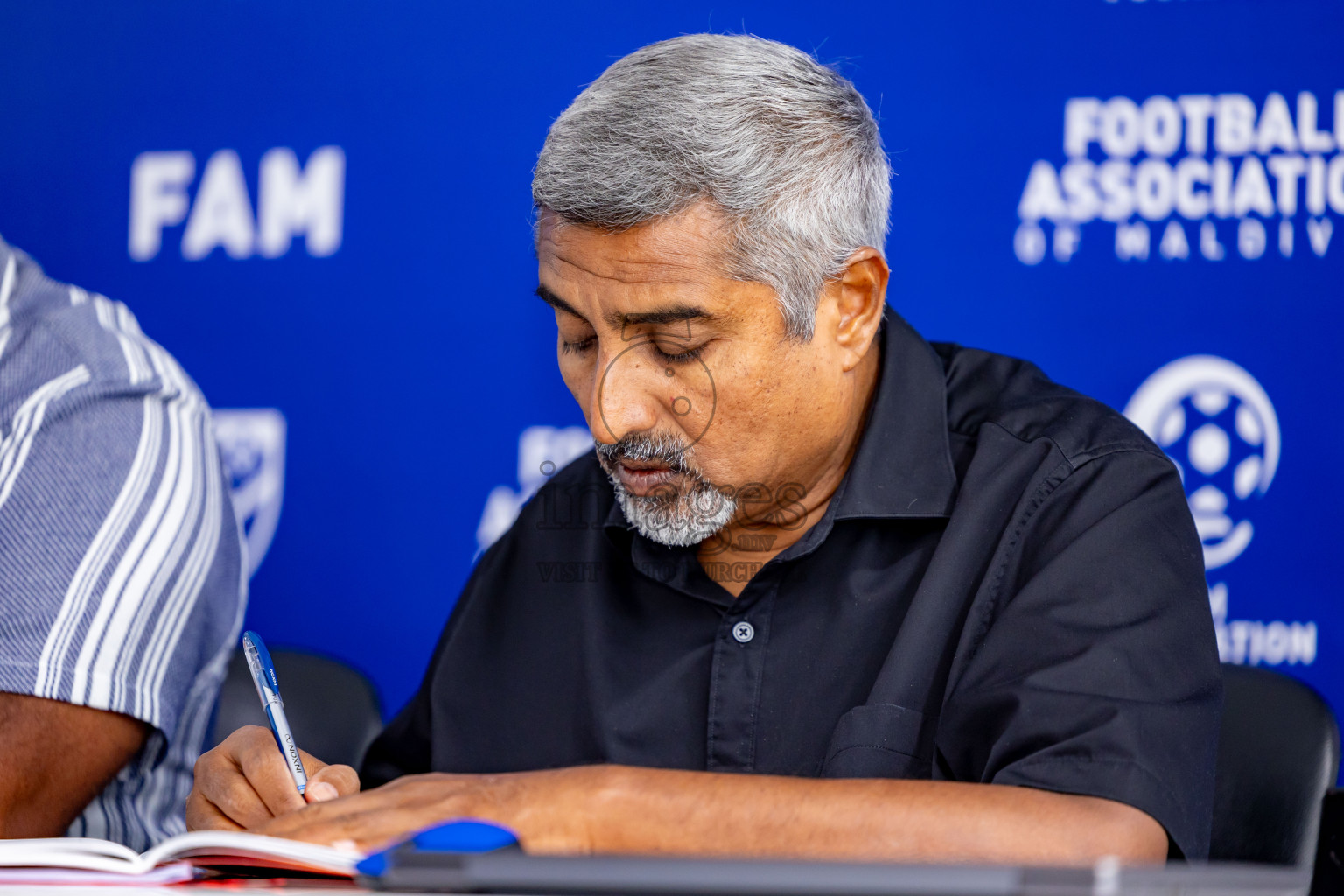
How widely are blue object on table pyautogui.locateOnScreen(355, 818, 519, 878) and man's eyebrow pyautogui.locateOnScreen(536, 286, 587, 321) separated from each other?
0.60 meters

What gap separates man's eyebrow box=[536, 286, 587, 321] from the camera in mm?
1195

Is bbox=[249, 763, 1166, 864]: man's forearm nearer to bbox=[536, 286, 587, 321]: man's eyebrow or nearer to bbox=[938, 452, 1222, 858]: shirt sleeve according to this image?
bbox=[938, 452, 1222, 858]: shirt sleeve

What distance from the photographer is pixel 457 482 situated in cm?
209

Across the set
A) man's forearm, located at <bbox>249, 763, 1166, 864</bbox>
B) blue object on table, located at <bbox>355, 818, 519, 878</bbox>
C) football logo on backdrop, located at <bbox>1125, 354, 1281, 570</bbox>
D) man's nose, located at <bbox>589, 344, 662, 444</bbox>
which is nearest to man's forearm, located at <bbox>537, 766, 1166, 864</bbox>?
man's forearm, located at <bbox>249, 763, 1166, 864</bbox>

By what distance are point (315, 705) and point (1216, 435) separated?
1.37 metres

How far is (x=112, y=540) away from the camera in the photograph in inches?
49.8

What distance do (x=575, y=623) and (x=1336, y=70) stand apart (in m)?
1.39

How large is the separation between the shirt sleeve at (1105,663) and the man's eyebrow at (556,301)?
494mm

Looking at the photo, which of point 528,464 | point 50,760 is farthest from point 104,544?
point 528,464

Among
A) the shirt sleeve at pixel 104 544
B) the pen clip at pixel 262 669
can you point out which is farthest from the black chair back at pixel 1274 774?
the shirt sleeve at pixel 104 544

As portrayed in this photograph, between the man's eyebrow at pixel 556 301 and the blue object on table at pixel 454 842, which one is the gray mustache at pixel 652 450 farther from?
the blue object on table at pixel 454 842

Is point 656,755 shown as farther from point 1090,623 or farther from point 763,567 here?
point 1090,623

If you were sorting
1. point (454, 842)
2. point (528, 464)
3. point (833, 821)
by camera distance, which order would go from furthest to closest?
point (528, 464) < point (833, 821) < point (454, 842)

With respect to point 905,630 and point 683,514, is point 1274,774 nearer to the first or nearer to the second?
point 905,630
